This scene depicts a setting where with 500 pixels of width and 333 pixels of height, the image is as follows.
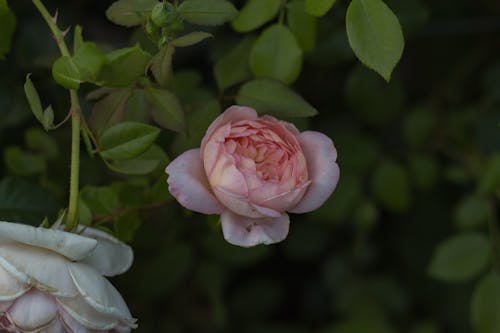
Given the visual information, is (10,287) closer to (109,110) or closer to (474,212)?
(109,110)

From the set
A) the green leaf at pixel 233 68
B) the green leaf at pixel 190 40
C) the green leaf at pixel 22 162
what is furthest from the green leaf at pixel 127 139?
the green leaf at pixel 22 162

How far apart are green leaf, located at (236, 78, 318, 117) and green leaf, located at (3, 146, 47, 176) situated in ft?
1.20

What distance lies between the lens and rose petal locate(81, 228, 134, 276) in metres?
0.90

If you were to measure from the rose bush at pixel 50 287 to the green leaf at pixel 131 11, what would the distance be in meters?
0.28

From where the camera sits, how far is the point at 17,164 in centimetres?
121

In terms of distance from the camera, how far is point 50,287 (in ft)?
2.56

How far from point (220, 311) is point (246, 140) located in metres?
0.81

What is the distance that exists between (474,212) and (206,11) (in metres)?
0.72

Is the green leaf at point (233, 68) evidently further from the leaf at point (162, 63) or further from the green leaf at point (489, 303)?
the green leaf at point (489, 303)

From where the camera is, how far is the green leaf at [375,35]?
912mm

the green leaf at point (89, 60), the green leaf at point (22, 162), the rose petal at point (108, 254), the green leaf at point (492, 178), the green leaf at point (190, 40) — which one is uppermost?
the green leaf at point (89, 60)

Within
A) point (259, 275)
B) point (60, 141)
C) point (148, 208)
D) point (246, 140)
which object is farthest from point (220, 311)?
point (246, 140)

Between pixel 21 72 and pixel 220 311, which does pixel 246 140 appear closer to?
pixel 21 72

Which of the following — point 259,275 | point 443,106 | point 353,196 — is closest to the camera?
point 353,196
